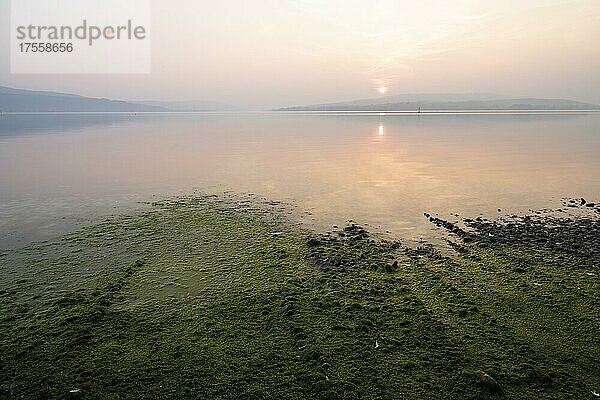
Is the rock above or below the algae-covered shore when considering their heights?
above

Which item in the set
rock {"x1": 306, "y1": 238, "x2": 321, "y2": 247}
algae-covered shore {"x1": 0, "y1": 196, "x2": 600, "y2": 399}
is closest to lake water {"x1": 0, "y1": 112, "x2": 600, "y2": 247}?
rock {"x1": 306, "y1": 238, "x2": 321, "y2": 247}

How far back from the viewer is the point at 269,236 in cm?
1836

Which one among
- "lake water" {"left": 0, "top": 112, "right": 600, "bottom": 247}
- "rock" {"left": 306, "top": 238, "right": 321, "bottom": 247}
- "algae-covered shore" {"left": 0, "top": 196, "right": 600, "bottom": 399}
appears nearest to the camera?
"algae-covered shore" {"left": 0, "top": 196, "right": 600, "bottom": 399}

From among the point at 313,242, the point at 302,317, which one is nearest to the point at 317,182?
the point at 313,242

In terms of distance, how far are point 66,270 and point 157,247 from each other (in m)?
3.37

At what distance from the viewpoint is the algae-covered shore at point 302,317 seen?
8.45m

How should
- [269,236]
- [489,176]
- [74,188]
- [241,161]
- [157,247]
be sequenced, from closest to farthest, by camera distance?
[157,247] < [269,236] < [74,188] < [489,176] < [241,161]

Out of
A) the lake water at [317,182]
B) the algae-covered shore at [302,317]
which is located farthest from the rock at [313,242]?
the lake water at [317,182]

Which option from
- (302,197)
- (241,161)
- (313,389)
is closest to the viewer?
(313,389)

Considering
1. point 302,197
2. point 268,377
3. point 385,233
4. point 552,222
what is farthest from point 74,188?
point 552,222

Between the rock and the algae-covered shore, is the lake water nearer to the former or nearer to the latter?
the rock

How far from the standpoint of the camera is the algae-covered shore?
27.7ft

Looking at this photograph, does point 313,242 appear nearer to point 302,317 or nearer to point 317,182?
point 302,317

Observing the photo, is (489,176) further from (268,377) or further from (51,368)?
(51,368)
